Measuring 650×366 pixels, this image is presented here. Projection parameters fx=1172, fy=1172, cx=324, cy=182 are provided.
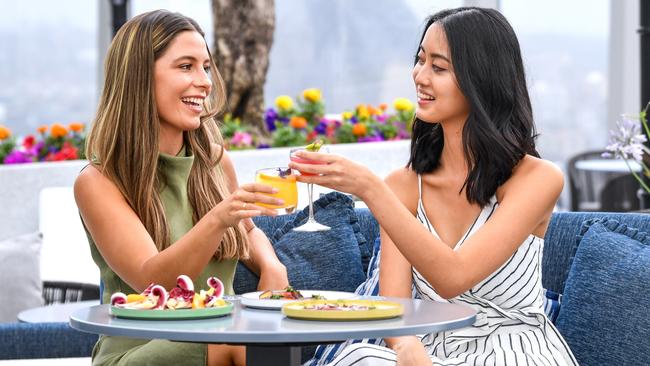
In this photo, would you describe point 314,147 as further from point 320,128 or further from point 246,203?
point 320,128

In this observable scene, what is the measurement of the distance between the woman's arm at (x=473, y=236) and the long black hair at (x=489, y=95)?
55 mm

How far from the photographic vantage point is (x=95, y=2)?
33.6 feet

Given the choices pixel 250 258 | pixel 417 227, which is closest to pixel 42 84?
pixel 250 258

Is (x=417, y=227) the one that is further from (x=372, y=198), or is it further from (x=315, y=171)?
(x=315, y=171)

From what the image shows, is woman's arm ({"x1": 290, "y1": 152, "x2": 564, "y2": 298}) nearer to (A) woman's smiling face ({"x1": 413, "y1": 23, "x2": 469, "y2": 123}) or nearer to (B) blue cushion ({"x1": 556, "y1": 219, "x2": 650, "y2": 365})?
(A) woman's smiling face ({"x1": 413, "y1": 23, "x2": 469, "y2": 123})

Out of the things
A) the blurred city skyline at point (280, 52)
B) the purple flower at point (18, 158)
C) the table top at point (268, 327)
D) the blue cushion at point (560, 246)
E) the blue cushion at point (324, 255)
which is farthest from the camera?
the blurred city skyline at point (280, 52)

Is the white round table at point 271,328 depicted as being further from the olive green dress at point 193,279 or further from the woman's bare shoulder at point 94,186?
the woman's bare shoulder at point 94,186

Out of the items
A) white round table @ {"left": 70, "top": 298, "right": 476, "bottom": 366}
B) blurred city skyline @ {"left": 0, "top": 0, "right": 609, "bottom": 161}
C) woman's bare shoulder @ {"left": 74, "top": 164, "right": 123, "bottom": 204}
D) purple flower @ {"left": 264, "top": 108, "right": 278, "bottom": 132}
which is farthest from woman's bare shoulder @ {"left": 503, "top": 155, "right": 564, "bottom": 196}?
blurred city skyline @ {"left": 0, "top": 0, "right": 609, "bottom": 161}

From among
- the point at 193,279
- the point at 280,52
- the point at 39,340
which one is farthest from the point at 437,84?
the point at 280,52

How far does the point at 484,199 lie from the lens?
111 inches

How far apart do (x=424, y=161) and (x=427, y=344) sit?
1.51 feet

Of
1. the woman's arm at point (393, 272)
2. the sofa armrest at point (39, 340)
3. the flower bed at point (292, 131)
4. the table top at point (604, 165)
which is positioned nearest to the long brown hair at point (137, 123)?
the woman's arm at point (393, 272)

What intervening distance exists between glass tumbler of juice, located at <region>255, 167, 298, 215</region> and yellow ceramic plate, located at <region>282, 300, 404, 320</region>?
21 centimetres

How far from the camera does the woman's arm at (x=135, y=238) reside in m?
2.59
